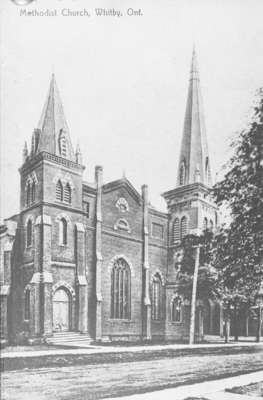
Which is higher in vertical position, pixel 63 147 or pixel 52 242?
pixel 63 147

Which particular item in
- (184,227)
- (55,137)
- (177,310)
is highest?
(55,137)

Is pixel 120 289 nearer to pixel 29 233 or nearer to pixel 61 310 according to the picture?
pixel 61 310

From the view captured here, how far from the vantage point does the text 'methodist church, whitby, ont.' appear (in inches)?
565

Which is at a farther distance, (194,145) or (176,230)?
(176,230)

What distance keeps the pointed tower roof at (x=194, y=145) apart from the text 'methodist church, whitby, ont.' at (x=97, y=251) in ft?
0.18

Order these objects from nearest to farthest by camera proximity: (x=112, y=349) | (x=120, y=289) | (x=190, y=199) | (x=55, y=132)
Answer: (x=112, y=349), (x=55, y=132), (x=190, y=199), (x=120, y=289)

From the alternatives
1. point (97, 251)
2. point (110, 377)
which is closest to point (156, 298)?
point (97, 251)

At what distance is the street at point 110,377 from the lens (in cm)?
749

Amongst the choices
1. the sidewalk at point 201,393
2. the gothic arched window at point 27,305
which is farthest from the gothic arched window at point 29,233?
the sidewalk at point 201,393

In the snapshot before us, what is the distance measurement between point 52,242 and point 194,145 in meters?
5.82

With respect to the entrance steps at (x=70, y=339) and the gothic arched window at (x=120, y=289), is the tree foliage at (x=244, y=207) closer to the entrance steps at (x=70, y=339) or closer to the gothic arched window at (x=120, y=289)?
the entrance steps at (x=70, y=339)

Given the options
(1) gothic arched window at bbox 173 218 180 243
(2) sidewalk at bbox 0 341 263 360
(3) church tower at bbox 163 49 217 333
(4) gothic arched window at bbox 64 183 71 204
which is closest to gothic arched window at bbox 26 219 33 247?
(4) gothic arched window at bbox 64 183 71 204

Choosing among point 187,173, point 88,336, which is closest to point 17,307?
point 88,336

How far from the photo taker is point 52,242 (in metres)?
15.8
